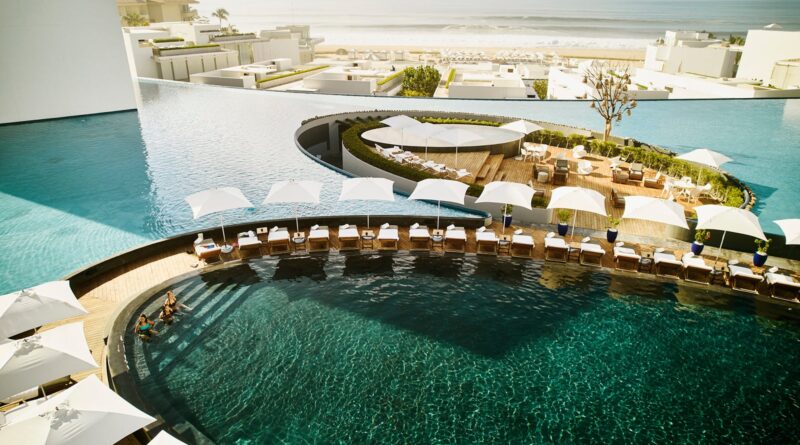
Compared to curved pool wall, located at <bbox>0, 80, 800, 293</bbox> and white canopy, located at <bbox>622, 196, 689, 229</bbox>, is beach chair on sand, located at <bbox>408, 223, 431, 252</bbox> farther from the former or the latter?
white canopy, located at <bbox>622, 196, 689, 229</bbox>

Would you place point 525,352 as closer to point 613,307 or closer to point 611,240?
point 613,307

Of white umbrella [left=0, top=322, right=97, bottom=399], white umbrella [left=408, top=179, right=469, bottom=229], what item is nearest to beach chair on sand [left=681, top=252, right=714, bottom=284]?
white umbrella [left=408, top=179, right=469, bottom=229]

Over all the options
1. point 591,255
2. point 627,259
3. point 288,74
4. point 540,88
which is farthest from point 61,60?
point 540,88

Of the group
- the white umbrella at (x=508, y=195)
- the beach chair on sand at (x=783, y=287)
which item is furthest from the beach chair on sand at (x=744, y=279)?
the white umbrella at (x=508, y=195)

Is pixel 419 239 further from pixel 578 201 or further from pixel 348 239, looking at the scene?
pixel 578 201

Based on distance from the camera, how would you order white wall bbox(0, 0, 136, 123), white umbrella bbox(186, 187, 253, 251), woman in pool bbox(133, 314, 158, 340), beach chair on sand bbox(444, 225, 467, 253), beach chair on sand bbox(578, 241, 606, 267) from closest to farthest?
woman in pool bbox(133, 314, 158, 340)
white umbrella bbox(186, 187, 253, 251)
beach chair on sand bbox(578, 241, 606, 267)
beach chair on sand bbox(444, 225, 467, 253)
white wall bbox(0, 0, 136, 123)

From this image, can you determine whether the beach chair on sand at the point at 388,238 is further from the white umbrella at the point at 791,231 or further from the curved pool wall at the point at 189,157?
the white umbrella at the point at 791,231

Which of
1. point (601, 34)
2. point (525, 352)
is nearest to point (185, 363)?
point (525, 352)
